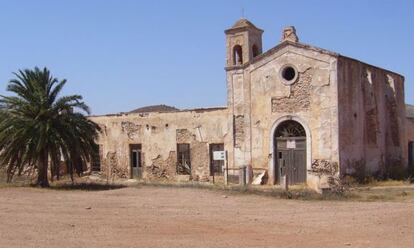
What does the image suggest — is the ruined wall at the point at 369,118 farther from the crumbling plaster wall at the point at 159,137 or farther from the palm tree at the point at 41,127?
the palm tree at the point at 41,127

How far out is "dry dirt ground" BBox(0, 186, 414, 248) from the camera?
10984mm

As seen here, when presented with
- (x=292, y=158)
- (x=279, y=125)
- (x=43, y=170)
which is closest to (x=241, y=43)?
(x=279, y=125)

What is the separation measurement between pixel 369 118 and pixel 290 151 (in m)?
4.47

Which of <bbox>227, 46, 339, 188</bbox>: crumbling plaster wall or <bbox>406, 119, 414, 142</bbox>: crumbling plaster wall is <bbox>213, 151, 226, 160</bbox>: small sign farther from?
<bbox>406, 119, 414, 142</bbox>: crumbling plaster wall

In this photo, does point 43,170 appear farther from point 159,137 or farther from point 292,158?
point 292,158

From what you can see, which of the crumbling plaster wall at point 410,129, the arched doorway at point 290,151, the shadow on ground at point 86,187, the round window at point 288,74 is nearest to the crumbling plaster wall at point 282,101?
the round window at point 288,74

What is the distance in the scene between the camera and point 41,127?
23.1 meters

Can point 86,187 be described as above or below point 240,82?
below

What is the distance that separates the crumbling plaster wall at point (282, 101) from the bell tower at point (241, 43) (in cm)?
99

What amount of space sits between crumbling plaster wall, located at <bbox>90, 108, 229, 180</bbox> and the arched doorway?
2.95 m

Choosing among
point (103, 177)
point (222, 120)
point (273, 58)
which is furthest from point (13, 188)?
point (273, 58)

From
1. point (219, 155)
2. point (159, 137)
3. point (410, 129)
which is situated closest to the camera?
point (219, 155)

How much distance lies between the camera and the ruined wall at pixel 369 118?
2448 centimetres

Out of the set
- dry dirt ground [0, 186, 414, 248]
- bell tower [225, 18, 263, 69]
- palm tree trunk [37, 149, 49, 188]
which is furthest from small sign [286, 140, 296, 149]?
palm tree trunk [37, 149, 49, 188]
